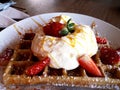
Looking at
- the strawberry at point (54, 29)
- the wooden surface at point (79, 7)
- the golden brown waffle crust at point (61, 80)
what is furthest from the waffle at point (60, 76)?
the wooden surface at point (79, 7)

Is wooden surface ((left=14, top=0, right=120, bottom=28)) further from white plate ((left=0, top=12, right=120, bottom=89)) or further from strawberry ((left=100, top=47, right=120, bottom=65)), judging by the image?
strawberry ((left=100, top=47, right=120, bottom=65))

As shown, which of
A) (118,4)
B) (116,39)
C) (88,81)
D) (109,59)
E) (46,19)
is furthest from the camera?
(118,4)

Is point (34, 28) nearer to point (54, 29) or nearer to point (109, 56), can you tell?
point (54, 29)

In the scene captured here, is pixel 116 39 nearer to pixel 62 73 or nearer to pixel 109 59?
pixel 109 59

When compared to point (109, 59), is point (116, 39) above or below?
above

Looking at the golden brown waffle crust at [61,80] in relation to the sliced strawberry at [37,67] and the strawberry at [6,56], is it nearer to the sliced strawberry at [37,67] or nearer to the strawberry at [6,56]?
the sliced strawberry at [37,67]

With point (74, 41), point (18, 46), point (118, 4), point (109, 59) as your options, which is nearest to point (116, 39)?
point (109, 59)

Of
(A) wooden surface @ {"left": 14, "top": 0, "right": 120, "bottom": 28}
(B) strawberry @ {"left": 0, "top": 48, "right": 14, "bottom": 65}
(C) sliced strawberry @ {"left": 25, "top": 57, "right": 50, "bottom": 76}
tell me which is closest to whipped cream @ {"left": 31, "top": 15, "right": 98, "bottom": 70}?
(C) sliced strawberry @ {"left": 25, "top": 57, "right": 50, "bottom": 76}
